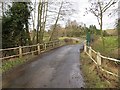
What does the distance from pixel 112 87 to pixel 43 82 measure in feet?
9.48

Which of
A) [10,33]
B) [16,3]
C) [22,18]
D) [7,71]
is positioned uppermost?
[16,3]

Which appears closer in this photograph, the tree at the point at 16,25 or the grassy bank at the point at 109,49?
the grassy bank at the point at 109,49

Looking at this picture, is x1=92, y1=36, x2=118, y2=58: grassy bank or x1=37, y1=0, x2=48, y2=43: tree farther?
x1=37, y1=0, x2=48, y2=43: tree

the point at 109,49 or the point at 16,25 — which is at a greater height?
the point at 16,25

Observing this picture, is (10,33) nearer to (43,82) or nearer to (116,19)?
(116,19)

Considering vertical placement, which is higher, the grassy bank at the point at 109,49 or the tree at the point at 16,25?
the tree at the point at 16,25

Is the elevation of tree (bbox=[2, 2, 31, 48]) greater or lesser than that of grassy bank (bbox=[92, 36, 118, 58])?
greater

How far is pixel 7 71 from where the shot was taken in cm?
1307

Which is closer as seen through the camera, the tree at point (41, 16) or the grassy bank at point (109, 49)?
the grassy bank at point (109, 49)

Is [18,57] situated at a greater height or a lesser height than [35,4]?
lesser

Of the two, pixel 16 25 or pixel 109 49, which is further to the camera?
pixel 109 49

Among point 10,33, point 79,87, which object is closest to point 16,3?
point 10,33

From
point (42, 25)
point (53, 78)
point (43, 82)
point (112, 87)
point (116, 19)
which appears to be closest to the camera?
point (112, 87)

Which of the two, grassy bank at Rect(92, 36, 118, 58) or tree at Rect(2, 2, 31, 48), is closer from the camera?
grassy bank at Rect(92, 36, 118, 58)
